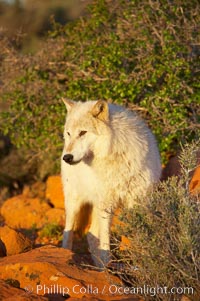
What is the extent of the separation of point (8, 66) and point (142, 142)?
448 cm

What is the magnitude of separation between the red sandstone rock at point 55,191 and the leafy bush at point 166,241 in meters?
5.80

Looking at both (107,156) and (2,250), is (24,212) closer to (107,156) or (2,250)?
(2,250)

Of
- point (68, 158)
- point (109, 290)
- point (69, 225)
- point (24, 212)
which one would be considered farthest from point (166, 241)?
point (24, 212)

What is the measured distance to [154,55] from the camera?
9.62 metres

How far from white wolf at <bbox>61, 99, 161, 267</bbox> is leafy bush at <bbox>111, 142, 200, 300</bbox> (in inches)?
55.7

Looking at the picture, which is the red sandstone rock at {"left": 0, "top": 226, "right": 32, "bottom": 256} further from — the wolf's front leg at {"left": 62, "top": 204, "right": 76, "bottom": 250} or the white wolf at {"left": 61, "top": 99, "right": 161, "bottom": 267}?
the wolf's front leg at {"left": 62, "top": 204, "right": 76, "bottom": 250}

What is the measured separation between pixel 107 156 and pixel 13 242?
151cm

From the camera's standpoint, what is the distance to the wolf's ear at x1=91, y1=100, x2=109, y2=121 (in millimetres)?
7027

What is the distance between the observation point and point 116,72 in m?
9.98

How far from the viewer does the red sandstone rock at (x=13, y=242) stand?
6992mm

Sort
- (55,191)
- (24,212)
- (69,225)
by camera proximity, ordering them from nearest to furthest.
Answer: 1. (69,225)
2. (24,212)
3. (55,191)

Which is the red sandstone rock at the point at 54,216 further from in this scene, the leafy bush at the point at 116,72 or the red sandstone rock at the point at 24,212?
the leafy bush at the point at 116,72

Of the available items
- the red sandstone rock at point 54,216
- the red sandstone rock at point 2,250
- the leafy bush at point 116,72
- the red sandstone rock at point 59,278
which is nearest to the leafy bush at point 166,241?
the red sandstone rock at point 59,278

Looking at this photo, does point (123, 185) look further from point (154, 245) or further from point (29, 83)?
point (29, 83)
